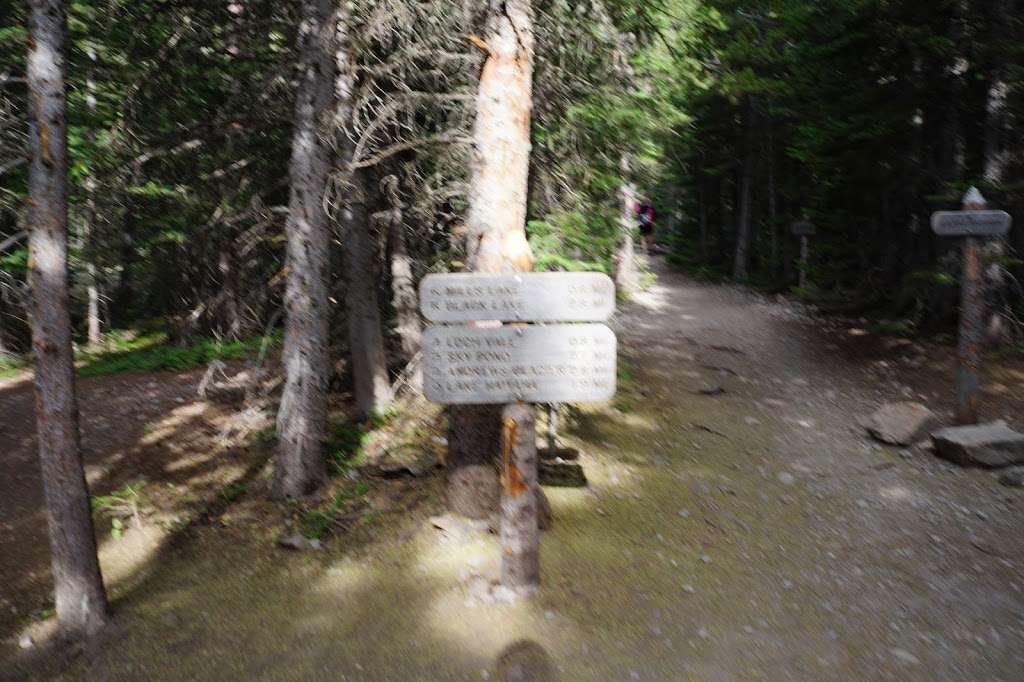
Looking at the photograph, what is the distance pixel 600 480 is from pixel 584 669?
3.22 m

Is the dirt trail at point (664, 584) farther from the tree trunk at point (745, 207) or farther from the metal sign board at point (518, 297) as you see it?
the tree trunk at point (745, 207)

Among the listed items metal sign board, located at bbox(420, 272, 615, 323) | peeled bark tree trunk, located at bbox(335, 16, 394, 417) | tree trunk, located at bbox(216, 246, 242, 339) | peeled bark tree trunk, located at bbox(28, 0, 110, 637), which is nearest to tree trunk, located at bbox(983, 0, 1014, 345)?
metal sign board, located at bbox(420, 272, 615, 323)

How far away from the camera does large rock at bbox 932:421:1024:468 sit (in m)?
8.44

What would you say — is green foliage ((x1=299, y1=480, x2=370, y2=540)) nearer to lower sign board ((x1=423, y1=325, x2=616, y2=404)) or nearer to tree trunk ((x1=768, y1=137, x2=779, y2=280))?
lower sign board ((x1=423, y1=325, x2=616, y2=404))

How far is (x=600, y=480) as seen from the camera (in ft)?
26.5

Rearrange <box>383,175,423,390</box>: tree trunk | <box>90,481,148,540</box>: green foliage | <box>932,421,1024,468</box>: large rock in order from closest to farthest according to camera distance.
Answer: <box>90,481,148,540</box>: green foliage
<box>932,421,1024,468</box>: large rock
<box>383,175,423,390</box>: tree trunk

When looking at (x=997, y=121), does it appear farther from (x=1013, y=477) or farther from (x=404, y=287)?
(x=404, y=287)

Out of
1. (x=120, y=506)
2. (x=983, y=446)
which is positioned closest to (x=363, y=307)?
(x=120, y=506)

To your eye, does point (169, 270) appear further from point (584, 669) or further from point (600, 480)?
point (584, 669)

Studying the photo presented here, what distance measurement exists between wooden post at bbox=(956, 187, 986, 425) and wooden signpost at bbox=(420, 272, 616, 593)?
6908mm

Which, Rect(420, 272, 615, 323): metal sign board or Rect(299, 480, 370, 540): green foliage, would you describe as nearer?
Rect(420, 272, 615, 323): metal sign board

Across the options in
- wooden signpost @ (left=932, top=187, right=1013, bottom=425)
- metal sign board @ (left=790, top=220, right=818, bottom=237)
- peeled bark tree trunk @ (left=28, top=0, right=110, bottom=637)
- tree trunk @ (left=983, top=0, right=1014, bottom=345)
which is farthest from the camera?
metal sign board @ (left=790, top=220, right=818, bottom=237)

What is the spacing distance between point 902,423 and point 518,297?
287 inches

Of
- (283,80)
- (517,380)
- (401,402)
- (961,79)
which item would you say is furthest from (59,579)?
(961,79)
